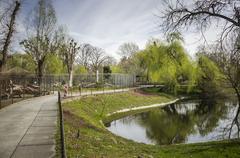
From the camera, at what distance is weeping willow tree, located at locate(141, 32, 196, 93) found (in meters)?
50.5

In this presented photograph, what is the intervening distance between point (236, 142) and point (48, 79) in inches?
937

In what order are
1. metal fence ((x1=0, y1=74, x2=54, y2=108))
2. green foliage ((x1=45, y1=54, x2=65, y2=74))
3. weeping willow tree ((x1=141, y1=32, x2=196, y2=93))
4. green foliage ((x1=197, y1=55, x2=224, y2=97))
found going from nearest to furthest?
metal fence ((x1=0, y1=74, x2=54, y2=108)), green foliage ((x1=197, y1=55, x2=224, y2=97)), weeping willow tree ((x1=141, y1=32, x2=196, y2=93)), green foliage ((x1=45, y1=54, x2=65, y2=74))

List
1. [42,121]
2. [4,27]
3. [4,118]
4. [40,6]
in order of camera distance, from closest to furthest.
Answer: [42,121], [4,118], [4,27], [40,6]

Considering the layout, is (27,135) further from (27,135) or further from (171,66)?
(171,66)

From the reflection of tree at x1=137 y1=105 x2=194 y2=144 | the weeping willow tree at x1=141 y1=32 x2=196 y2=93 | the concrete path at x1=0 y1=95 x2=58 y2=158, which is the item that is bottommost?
the reflection of tree at x1=137 y1=105 x2=194 y2=144

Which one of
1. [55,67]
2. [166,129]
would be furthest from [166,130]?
[55,67]

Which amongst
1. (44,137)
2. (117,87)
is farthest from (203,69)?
(44,137)

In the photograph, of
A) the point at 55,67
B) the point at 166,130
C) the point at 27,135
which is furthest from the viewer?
the point at 55,67

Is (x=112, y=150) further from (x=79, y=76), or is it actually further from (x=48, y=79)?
(x=79, y=76)

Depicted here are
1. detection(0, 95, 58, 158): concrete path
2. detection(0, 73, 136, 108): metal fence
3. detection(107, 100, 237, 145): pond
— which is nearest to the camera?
detection(0, 95, 58, 158): concrete path

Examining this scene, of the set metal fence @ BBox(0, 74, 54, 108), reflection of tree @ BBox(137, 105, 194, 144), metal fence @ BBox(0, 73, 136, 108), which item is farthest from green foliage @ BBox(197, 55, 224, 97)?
metal fence @ BBox(0, 74, 54, 108)

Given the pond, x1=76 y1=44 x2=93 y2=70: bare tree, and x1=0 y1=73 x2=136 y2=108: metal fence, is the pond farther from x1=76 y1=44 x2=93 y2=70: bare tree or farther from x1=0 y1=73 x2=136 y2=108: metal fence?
x1=76 y1=44 x2=93 y2=70: bare tree

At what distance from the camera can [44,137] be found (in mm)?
9422

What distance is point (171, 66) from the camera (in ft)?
166
